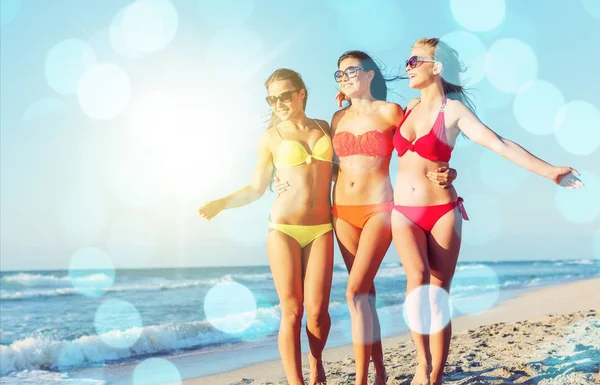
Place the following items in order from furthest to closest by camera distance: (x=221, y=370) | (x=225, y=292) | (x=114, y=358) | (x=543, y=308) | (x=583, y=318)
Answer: (x=225, y=292), (x=543, y=308), (x=114, y=358), (x=583, y=318), (x=221, y=370)

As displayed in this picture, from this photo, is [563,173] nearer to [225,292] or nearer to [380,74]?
[380,74]

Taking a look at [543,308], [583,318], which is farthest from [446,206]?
[543,308]

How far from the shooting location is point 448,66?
460 cm

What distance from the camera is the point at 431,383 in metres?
4.61

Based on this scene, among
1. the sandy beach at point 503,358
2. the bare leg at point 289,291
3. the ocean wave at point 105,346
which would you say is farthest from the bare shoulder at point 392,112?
the ocean wave at point 105,346

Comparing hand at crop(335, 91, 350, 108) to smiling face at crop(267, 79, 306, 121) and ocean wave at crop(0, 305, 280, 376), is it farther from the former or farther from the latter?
ocean wave at crop(0, 305, 280, 376)

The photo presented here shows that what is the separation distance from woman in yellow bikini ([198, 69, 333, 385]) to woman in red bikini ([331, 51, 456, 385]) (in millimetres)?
135

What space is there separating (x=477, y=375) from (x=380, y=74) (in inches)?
138

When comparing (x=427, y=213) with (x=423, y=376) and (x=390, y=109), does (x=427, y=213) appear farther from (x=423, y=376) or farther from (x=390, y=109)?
(x=423, y=376)

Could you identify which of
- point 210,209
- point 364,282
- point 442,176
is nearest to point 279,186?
point 210,209

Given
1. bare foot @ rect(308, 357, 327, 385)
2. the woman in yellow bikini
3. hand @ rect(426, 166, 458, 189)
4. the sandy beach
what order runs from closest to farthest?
hand @ rect(426, 166, 458, 189), the woman in yellow bikini, bare foot @ rect(308, 357, 327, 385), the sandy beach

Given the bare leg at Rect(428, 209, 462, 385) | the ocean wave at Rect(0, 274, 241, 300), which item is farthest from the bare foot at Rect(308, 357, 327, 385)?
the ocean wave at Rect(0, 274, 241, 300)

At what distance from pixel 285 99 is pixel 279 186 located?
70 cm

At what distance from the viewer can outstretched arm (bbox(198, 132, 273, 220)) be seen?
493 cm
